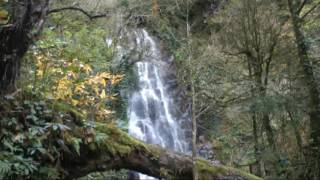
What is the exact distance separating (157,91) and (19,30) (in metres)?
11.3

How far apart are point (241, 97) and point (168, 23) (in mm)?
6578

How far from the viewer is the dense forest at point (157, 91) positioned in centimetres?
437

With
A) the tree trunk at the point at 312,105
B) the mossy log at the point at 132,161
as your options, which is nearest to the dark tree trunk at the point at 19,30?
the mossy log at the point at 132,161

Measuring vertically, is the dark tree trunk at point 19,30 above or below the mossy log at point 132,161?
above

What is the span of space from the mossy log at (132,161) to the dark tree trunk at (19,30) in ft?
4.46

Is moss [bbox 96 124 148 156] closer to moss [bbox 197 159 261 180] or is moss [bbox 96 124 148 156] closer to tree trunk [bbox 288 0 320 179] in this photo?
moss [bbox 197 159 261 180]

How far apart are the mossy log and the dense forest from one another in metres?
0.02

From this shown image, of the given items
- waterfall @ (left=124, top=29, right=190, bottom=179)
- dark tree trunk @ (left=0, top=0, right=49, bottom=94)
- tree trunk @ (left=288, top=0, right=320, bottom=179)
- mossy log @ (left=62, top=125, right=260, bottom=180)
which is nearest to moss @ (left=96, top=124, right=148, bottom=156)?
mossy log @ (left=62, top=125, right=260, bottom=180)

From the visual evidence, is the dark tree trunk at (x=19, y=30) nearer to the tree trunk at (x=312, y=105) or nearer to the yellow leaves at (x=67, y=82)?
the yellow leaves at (x=67, y=82)

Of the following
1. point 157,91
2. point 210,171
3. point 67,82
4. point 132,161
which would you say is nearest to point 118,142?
point 132,161

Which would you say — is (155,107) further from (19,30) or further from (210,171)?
(19,30)

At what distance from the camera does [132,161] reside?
557 cm

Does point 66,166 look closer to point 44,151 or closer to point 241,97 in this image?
point 44,151

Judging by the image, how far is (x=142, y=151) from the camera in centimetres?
565
